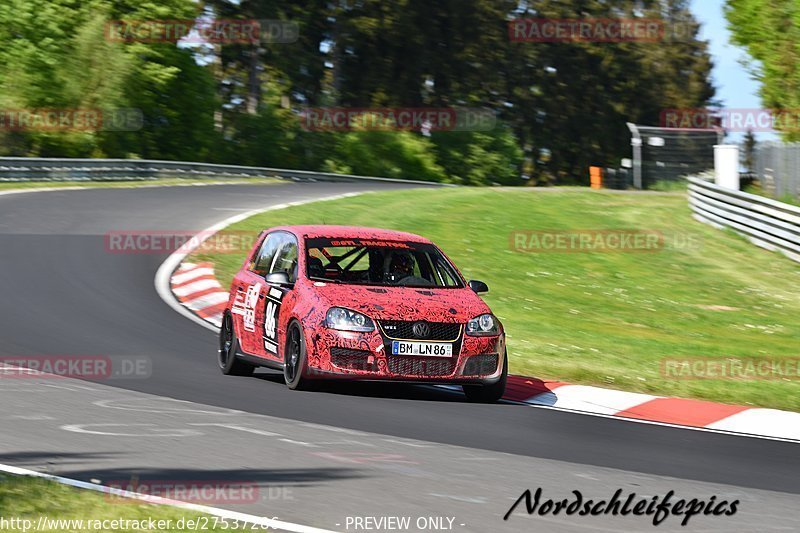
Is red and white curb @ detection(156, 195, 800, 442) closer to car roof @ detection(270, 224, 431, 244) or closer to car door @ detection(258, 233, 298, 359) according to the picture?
car roof @ detection(270, 224, 431, 244)

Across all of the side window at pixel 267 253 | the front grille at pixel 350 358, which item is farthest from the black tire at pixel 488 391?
the side window at pixel 267 253

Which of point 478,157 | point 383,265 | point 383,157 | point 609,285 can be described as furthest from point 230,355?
point 478,157

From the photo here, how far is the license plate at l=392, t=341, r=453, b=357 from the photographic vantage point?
35.8 feet

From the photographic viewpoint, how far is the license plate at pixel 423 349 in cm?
1092

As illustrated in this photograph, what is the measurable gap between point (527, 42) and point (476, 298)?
7094cm

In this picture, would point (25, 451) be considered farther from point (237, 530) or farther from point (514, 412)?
point (514, 412)

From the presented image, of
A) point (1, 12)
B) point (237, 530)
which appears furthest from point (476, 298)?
point (1, 12)

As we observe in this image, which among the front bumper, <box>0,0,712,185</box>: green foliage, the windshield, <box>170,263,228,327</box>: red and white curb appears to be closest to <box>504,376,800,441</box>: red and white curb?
the front bumper

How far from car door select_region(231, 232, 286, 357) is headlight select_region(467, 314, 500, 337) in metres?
2.00

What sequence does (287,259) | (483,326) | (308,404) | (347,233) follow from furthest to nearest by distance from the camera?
(347,233) → (287,259) → (483,326) → (308,404)

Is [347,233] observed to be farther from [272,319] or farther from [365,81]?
[365,81]

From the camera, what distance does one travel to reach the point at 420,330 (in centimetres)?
1098

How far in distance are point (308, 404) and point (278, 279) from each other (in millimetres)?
1387

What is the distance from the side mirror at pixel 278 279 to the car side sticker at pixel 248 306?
77 cm
